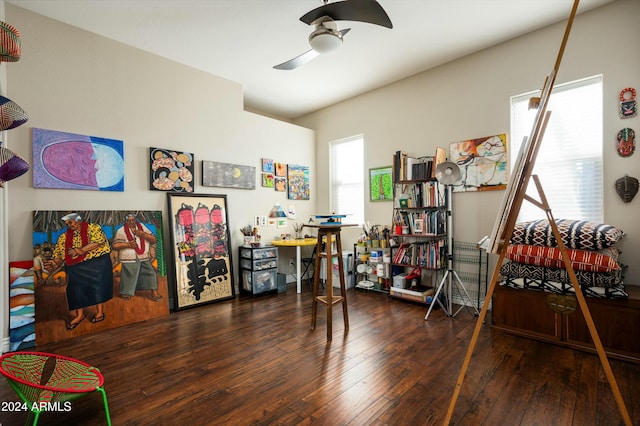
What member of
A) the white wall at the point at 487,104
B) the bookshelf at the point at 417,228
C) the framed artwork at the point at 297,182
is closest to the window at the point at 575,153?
the white wall at the point at 487,104

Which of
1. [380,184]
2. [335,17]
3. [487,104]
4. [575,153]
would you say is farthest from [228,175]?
[575,153]

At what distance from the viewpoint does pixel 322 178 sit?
5730 millimetres

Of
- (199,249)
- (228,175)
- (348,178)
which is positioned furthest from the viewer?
(348,178)

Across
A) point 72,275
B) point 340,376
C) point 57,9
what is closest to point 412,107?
point 340,376

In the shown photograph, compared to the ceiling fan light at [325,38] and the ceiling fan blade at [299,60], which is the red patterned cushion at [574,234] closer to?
the ceiling fan light at [325,38]

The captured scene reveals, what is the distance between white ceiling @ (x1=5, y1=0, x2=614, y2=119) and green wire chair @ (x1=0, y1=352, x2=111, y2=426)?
9.94 feet

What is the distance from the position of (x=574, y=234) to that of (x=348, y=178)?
333cm

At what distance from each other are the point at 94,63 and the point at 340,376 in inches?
157

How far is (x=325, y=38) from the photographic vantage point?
2.51 m

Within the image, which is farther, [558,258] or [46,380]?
[558,258]

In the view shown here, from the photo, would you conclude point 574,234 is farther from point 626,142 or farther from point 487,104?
point 487,104

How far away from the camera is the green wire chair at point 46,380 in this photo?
145cm

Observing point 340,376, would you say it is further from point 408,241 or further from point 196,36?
point 196,36

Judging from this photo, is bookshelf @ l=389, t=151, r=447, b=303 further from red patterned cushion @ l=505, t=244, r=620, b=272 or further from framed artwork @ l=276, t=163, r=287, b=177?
framed artwork @ l=276, t=163, r=287, b=177
